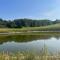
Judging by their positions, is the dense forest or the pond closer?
the pond

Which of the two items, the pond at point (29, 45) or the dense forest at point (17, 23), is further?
the dense forest at point (17, 23)

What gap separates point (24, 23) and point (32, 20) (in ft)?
30.5

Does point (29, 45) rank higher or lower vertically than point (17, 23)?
lower

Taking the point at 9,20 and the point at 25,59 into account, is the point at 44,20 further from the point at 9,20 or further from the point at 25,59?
the point at 25,59

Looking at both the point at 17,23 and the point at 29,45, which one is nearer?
the point at 29,45

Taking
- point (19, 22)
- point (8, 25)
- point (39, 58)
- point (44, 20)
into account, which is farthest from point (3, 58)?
point (44, 20)

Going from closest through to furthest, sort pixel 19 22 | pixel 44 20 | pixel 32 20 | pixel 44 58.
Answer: pixel 44 58 → pixel 19 22 → pixel 32 20 → pixel 44 20

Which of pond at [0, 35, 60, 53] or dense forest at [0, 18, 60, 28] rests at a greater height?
dense forest at [0, 18, 60, 28]

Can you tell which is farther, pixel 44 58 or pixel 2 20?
pixel 2 20

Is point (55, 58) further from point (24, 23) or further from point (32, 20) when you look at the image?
point (32, 20)

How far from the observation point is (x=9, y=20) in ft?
244

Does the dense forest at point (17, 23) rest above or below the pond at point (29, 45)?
above

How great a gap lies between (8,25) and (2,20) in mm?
9164

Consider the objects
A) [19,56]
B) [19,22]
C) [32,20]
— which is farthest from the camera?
[32,20]
